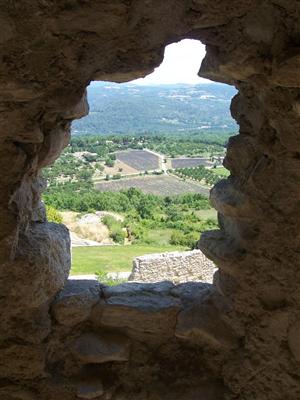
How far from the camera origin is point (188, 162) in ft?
69.5

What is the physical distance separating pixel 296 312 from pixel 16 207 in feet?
3.84

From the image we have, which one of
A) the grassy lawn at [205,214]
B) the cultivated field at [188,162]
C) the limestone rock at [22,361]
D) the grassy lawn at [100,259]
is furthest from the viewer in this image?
the cultivated field at [188,162]

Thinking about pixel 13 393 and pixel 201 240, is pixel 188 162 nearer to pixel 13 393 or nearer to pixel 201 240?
pixel 201 240

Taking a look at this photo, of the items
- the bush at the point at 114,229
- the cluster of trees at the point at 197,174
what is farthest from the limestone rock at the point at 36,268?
the cluster of trees at the point at 197,174

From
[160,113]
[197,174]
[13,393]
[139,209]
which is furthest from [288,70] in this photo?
[160,113]

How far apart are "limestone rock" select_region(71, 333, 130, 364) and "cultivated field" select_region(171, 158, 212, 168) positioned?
1550 cm

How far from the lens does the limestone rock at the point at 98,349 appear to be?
7.29 feet

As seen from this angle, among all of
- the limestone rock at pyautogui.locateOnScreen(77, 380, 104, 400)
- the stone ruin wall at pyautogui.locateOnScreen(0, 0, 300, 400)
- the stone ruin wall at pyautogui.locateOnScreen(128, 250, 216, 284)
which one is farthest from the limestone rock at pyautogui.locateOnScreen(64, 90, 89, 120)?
the stone ruin wall at pyautogui.locateOnScreen(128, 250, 216, 284)

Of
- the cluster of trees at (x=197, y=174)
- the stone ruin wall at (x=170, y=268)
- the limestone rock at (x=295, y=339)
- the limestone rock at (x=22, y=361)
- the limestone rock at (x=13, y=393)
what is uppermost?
the limestone rock at (x=295, y=339)

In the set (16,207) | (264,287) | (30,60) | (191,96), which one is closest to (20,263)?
(16,207)

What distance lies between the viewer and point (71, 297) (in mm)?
2227

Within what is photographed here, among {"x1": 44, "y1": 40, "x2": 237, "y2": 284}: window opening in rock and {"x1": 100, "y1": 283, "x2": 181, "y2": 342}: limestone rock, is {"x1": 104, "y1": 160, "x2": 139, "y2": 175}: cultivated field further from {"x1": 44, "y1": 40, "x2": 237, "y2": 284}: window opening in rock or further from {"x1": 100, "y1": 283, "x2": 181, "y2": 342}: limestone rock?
{"x1": 100, "y1": 283, "x2": 181, "y2": 342}: limestone rock

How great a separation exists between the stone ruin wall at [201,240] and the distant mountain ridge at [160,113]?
2887 cm

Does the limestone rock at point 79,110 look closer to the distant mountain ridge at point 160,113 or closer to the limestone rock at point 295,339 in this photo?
the limestone rock at point 295,339
